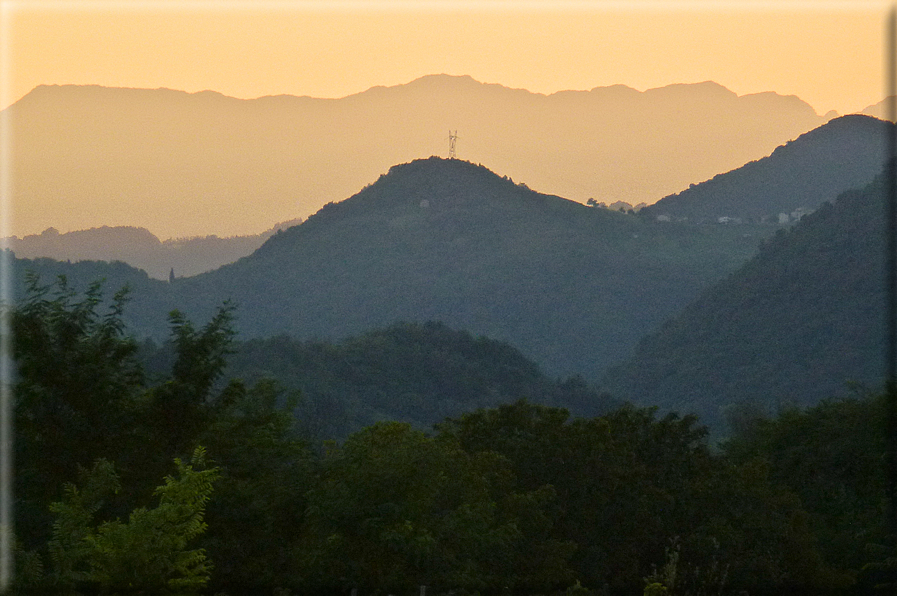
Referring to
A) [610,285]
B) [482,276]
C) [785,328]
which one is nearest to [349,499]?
[785,328]

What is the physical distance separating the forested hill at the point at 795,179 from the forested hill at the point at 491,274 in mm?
16629

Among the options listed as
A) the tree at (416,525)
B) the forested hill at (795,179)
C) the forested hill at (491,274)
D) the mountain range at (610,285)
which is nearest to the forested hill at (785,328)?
the mountain range at (610,285)

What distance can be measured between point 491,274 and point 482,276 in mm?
1554

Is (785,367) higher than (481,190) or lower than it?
lower

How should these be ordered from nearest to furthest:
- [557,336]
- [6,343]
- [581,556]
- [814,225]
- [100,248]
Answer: [6,343] < [581,556] < [814,225] < [557,336] < [100,248]

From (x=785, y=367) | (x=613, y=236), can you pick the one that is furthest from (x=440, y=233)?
(x=785, y=367)

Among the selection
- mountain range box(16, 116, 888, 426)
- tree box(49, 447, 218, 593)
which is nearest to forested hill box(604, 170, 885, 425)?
mountain range box(16, 116, 888, 426)

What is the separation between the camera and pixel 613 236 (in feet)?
576

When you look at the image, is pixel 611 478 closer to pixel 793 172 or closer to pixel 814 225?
pixel 814 225

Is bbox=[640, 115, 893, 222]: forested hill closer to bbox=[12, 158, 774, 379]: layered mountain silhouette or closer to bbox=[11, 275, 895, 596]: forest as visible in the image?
bbox=[12, 158, 774, 379]: layered mountain silhouette

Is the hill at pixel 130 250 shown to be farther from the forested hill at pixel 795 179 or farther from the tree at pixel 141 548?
the tree at pixel 141 548

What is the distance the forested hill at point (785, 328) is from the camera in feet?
312

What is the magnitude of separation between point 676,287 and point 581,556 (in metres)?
140

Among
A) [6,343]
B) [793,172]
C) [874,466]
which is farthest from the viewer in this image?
[793,172]
